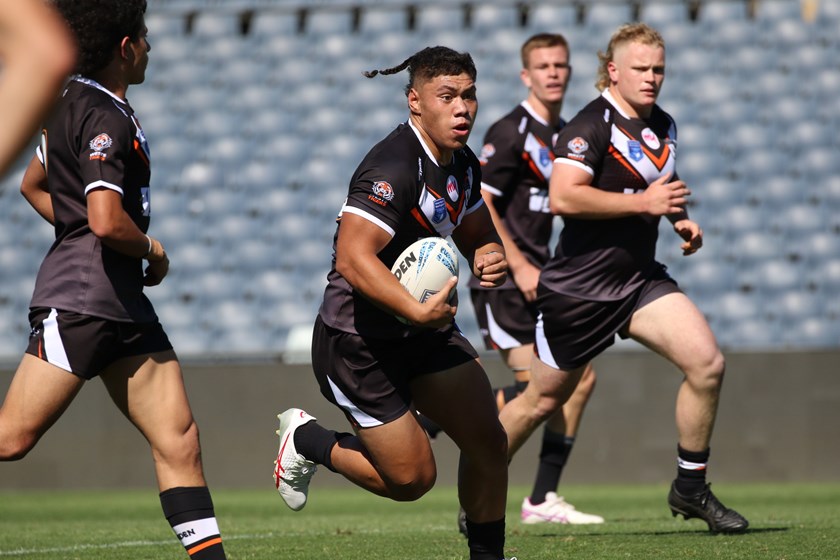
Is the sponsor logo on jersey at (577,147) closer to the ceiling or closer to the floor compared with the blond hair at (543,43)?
closer to the floor

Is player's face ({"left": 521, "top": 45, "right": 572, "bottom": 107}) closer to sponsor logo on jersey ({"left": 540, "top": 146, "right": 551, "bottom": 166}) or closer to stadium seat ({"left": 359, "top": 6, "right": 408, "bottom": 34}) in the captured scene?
sponsor logo on jersey ({"left": 540, "top": 146, "right": 551, "bottom": 166})

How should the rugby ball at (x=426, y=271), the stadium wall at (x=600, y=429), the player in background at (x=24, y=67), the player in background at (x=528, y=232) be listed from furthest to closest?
the stadium wall at (x=600, y=429), the player in background at (x=528, y=232), the rugby ball at (x=426, y=271), the player in background at (x=24, y=67)

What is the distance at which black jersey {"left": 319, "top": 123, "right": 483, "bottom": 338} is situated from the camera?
4.10 m

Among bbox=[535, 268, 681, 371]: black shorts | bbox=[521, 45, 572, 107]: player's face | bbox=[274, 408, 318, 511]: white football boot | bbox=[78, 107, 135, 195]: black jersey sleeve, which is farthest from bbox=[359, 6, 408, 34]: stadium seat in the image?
bbox=[78, 107, 135, 195]: black jersey sleeve

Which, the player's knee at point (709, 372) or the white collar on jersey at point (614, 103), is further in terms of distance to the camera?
the white collar on jersey at point (614, 103)

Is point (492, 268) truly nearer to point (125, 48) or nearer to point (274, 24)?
point (125, 48)

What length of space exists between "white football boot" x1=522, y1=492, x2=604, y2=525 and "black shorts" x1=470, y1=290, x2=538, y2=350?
3.13 feet

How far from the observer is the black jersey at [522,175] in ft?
23.6

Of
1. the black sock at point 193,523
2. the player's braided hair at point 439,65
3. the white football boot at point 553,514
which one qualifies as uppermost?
the player's braided hair at point 439,65

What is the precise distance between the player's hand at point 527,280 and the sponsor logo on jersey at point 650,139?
126 cm

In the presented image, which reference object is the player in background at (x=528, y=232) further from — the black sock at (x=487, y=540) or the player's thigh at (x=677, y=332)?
the black sock at (x=487, y=540)

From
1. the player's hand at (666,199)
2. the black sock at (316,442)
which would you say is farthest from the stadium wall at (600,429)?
the black sock at (316,442)

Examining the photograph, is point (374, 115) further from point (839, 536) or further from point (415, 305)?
point (415, 305)

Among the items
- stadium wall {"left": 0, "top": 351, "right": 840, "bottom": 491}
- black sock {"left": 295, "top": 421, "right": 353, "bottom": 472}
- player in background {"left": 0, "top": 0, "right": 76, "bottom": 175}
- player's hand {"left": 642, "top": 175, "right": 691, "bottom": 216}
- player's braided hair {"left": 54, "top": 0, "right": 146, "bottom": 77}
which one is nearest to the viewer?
player in background {"left": 0, "top": 0, "right": 76, "bottom": 175}
